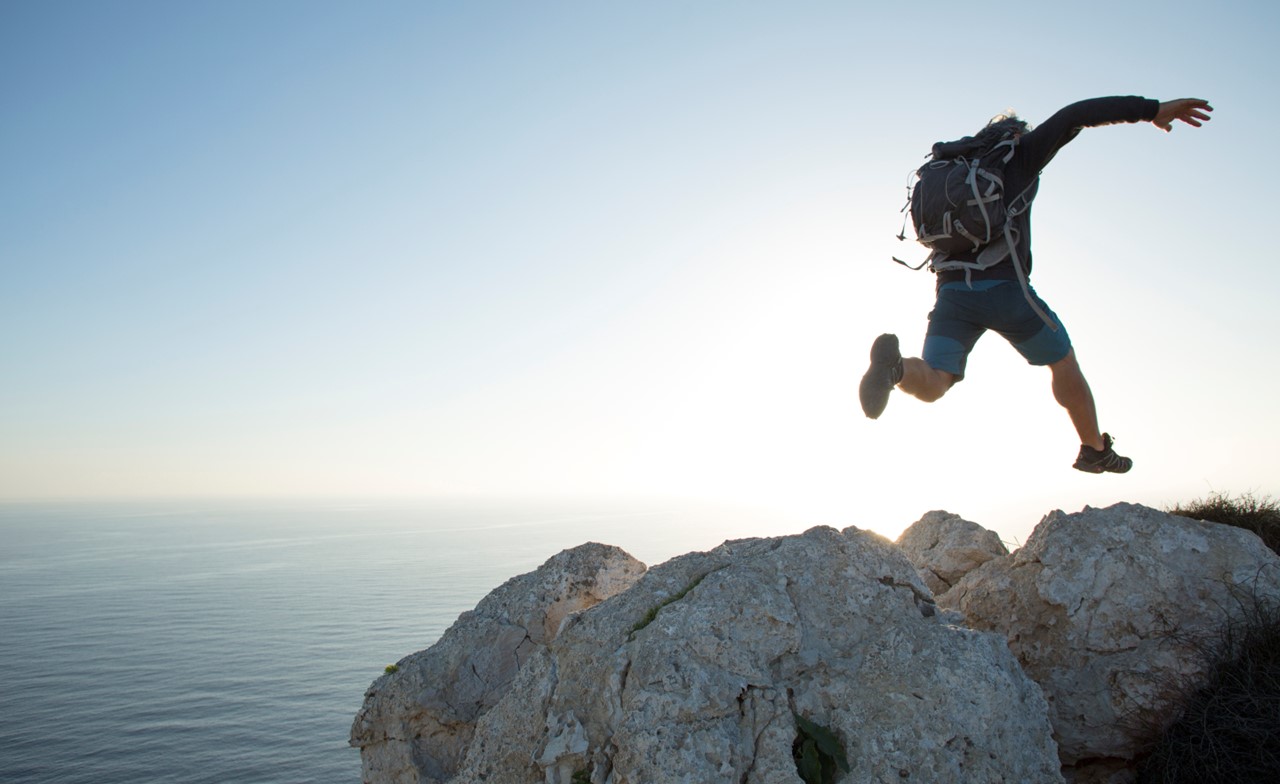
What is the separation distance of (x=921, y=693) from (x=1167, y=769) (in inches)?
80.1

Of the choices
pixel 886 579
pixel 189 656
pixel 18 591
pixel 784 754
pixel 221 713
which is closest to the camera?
pixel 784 754

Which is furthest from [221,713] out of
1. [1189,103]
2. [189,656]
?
[1189,103]

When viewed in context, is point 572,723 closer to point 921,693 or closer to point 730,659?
point 730,659

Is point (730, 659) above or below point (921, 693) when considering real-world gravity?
above

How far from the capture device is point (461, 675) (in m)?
6.24

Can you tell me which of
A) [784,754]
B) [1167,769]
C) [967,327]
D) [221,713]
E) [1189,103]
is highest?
[1189,103]

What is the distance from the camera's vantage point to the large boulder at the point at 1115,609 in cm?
522

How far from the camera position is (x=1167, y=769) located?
187 inches

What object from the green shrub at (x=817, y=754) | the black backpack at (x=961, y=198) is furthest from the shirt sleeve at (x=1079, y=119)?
the green shrub at (x=817, y=754)

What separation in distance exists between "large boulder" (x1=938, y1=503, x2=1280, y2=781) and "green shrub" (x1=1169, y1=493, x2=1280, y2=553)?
5.39 ft

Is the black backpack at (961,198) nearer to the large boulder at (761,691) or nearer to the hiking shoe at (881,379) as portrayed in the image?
the hiking shoe at (881,379)

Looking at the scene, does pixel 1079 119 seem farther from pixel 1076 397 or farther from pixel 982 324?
pixel 1076 397

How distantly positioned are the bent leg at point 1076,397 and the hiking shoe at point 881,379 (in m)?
1.79

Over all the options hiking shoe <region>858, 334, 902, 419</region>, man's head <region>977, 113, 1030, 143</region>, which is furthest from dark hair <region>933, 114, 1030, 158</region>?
hiking shoe <region>858, 334, 902, 419</region>
